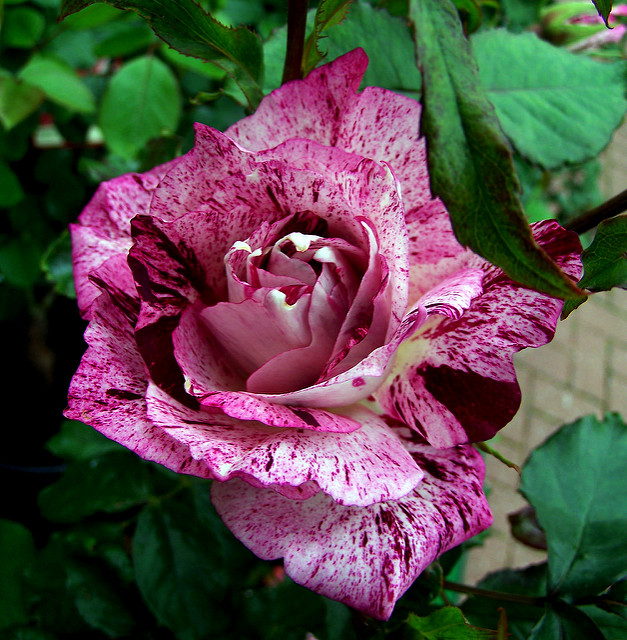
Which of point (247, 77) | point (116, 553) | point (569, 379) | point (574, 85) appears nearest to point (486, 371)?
point (247, 77)

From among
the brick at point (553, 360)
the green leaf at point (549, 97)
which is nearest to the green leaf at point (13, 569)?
the green leaf at point (549, 97)

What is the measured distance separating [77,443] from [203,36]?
524 mm

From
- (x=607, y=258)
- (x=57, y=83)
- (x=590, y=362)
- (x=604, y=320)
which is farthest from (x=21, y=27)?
(x=604, y=320)

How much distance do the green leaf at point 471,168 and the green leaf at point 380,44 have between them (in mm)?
231

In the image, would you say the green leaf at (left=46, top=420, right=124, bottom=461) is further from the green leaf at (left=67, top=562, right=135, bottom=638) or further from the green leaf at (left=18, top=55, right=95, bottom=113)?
the green leaf at (left=18, top=55, right=95, bottom=113)

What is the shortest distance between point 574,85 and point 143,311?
415 millimetres

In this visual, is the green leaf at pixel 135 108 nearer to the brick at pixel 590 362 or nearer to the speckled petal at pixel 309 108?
the speckled petal at pixel 309 108

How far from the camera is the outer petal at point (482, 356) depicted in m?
0.27

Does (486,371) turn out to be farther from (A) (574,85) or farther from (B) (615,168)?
(B) (615,168)

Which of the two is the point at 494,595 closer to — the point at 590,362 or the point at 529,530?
the point at 529,530

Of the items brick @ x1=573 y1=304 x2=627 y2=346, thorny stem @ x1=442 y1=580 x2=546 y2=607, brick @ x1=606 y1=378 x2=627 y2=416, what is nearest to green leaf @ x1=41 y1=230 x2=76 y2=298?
thorny stem @ x1=442 y1=580 x2=546 y2=607

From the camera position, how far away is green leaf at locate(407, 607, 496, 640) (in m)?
0.31

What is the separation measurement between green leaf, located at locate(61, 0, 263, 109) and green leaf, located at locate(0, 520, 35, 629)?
22.2 inches

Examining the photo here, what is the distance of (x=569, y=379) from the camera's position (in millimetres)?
2031
